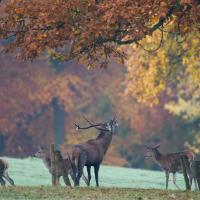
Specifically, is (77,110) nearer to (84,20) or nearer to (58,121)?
(58,121)

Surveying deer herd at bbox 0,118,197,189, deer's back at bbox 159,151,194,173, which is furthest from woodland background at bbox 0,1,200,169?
deer herd at bbox 0,118,197,189

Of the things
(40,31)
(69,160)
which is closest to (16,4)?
(40,31)

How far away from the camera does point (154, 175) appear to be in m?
41.5

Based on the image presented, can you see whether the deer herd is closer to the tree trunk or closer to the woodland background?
the woodland background

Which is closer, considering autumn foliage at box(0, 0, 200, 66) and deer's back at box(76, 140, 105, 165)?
autumn foliage at box(0, 0, 200, 66)

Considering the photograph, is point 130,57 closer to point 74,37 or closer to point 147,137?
point 74,37

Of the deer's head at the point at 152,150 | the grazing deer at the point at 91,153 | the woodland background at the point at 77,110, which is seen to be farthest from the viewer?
the woodland background at the point at 77,110

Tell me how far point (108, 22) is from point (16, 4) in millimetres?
2351

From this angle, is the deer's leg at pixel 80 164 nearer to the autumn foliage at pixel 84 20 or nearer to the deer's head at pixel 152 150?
the autumn foliage at pixel 84 20

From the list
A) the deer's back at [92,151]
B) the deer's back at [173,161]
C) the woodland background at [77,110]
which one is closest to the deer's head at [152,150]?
the deer's back at [173,161]

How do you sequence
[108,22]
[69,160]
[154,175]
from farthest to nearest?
[154,175], [69,160], [108,22]

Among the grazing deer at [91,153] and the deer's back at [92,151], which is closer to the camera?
the grazing deer at [91,153]

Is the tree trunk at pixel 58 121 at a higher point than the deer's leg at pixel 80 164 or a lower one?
higher

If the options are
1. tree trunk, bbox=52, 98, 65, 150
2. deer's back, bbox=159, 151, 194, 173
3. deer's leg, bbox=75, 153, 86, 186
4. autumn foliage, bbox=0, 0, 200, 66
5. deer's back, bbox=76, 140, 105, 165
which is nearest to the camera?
autumn foliage, bbox=0, 0, 200, 66
